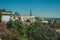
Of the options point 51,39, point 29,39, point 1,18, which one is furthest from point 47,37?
point 1,18

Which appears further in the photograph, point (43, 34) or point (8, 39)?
point (43, 34)

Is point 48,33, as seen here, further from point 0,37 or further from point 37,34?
A: point 0,37

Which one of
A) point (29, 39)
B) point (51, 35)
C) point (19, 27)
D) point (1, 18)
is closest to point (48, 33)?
point (51, 35)

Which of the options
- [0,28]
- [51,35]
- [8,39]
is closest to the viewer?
[8,39]

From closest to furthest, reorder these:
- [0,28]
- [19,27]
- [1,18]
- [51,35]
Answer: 1. [0,28]
2. [51,35]
3. [19,27]
4. [1,18]

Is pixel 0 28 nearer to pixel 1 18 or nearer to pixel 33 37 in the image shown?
pixel 33 37

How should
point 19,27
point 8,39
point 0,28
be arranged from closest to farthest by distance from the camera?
1. point 8,39
2. point 0,28
3. point 19,27

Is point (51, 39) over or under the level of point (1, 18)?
under

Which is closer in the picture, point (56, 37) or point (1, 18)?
point (56, 37)
